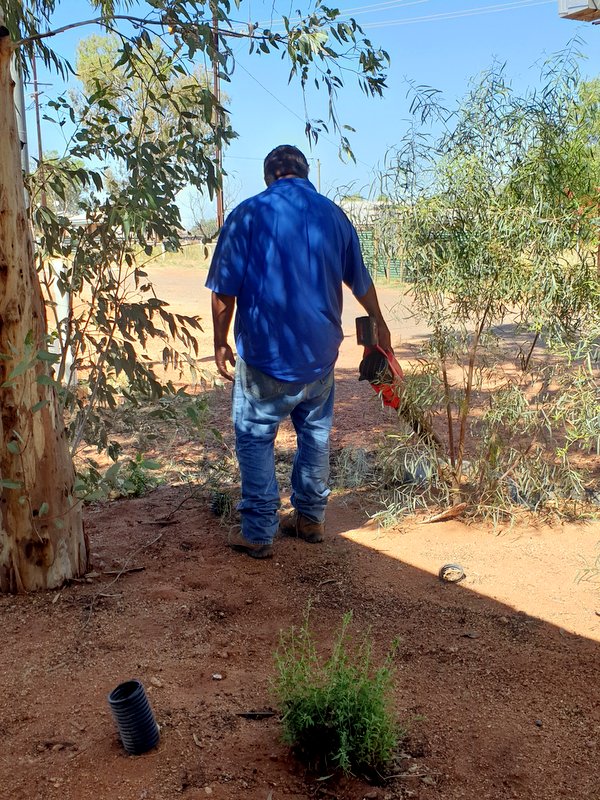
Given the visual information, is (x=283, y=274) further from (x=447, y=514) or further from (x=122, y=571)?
(x=447, y=514)

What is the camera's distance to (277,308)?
13.9 feet

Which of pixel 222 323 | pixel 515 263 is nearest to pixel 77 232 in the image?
pixel 222 323

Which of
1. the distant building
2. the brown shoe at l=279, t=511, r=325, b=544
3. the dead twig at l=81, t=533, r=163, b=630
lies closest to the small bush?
the dead twig at l=81, t=533, r=163, b=630

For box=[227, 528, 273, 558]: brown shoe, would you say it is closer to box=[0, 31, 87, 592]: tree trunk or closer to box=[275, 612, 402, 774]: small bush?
box=[0, 31, 87, 592]: tree trunk

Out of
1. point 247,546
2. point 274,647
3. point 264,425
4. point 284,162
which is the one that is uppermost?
point 284,162

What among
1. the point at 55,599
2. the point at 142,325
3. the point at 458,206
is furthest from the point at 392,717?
the point at 458,206

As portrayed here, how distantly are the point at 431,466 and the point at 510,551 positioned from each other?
2.26 feet

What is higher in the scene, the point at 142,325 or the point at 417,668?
the point at 142,325

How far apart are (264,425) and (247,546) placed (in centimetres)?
68

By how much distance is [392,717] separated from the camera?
270 centimetres

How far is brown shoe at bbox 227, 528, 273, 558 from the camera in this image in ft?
14.6

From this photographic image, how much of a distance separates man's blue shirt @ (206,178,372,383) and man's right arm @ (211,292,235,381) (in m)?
0.05

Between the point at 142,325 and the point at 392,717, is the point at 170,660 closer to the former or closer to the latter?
the point at 392,717

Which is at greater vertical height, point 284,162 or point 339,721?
point 284,162
